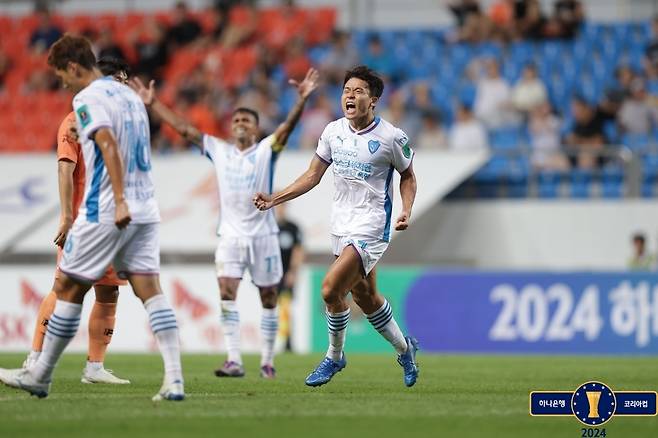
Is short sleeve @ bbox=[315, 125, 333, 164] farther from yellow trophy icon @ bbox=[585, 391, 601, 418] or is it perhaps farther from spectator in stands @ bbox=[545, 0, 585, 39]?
spectator in stands @ bbox=[545, 0, 585, 39]

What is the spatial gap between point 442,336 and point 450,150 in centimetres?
357

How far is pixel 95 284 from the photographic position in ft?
35.2

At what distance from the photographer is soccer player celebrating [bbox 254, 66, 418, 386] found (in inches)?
407

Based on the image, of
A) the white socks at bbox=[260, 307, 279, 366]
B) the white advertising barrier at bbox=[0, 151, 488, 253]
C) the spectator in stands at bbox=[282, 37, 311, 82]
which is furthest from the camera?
the spectator in stands at bbox=[282, 37, 311, 82]

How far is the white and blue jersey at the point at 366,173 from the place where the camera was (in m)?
10.4

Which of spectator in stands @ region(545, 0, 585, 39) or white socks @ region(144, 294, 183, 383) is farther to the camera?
spectator in stands @ region(545, 0, 585, 39)

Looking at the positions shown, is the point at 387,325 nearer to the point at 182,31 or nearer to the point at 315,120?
the point at 315,120

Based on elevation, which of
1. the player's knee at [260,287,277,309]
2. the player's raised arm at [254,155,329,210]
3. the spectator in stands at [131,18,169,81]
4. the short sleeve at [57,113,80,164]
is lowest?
the player's knee at [260,287,277,309]

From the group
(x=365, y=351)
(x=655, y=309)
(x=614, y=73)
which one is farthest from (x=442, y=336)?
(x=614, y=73)

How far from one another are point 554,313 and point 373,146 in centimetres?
951

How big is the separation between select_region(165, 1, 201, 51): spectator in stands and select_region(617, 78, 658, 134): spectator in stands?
9.63 metres

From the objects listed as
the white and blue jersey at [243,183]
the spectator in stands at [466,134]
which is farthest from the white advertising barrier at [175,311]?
the white and blue jersey at [243,183]

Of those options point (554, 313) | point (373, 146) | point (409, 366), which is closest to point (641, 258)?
point (554, 313)

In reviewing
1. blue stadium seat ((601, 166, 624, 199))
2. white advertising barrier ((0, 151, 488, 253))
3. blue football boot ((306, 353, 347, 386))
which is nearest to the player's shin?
blue football boot ((306, 353, 347, 386))
